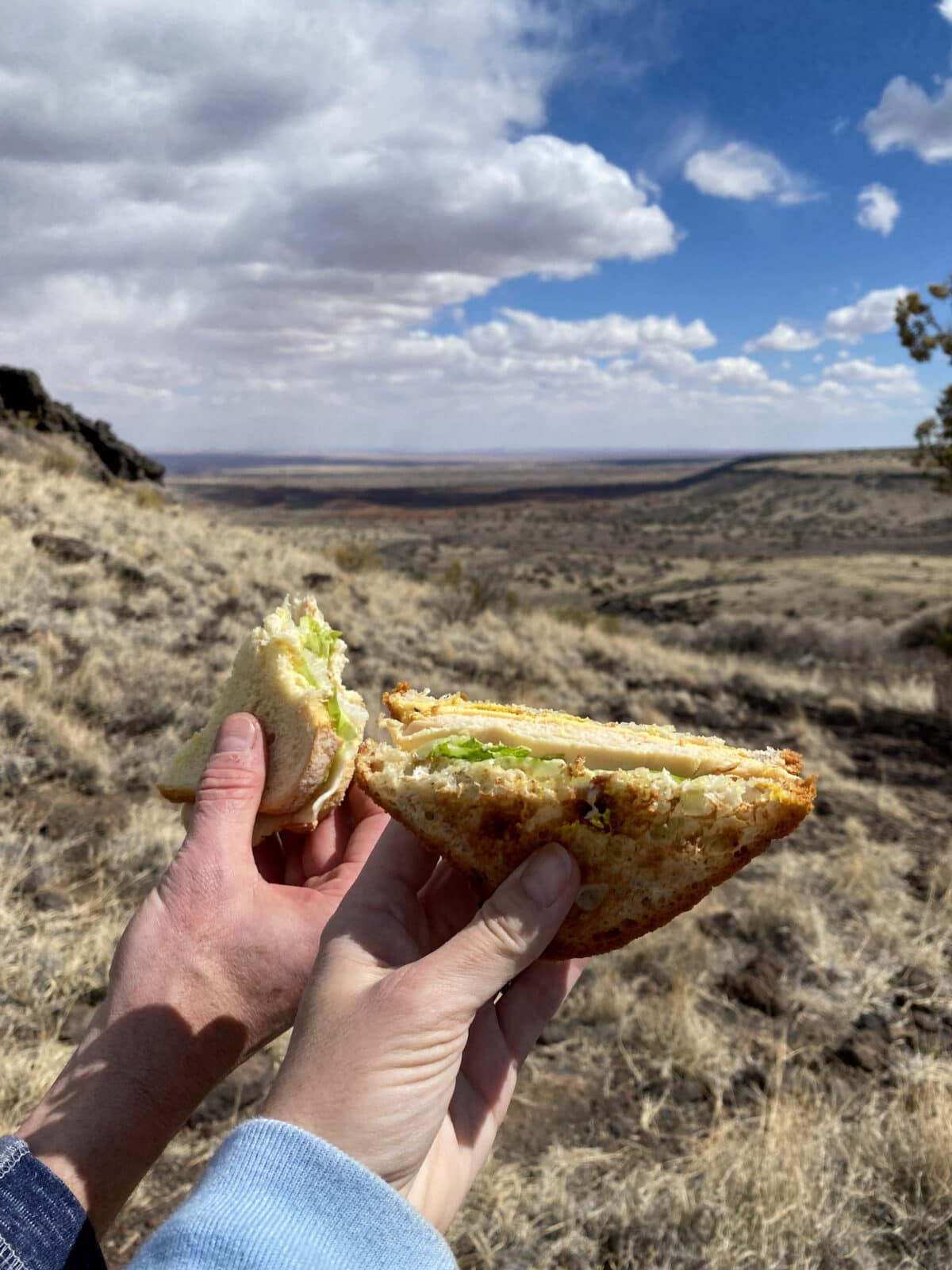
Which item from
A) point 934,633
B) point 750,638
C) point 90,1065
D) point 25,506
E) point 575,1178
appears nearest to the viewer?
point 90,1065

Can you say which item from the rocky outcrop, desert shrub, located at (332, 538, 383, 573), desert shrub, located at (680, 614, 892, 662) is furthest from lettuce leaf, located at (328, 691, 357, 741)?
the rocky outcrop

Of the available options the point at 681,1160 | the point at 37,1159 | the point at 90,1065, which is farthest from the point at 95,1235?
the point at 681,1160

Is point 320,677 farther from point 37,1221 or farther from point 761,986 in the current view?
point 761,986

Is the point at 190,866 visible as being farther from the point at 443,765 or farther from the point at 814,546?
the point at 814,546

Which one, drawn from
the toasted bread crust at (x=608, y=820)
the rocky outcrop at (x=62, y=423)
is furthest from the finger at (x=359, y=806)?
the rocky outcrop at (x=62, y=423)

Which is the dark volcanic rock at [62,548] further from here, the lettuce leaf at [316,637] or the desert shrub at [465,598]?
the lettuce leaf at [316,637]

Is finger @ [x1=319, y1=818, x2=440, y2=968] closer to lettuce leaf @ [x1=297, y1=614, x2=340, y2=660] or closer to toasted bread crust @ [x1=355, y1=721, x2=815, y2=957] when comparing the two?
toasted bread crust @ [x1=355, y1=721, x2=815, y2=957]
